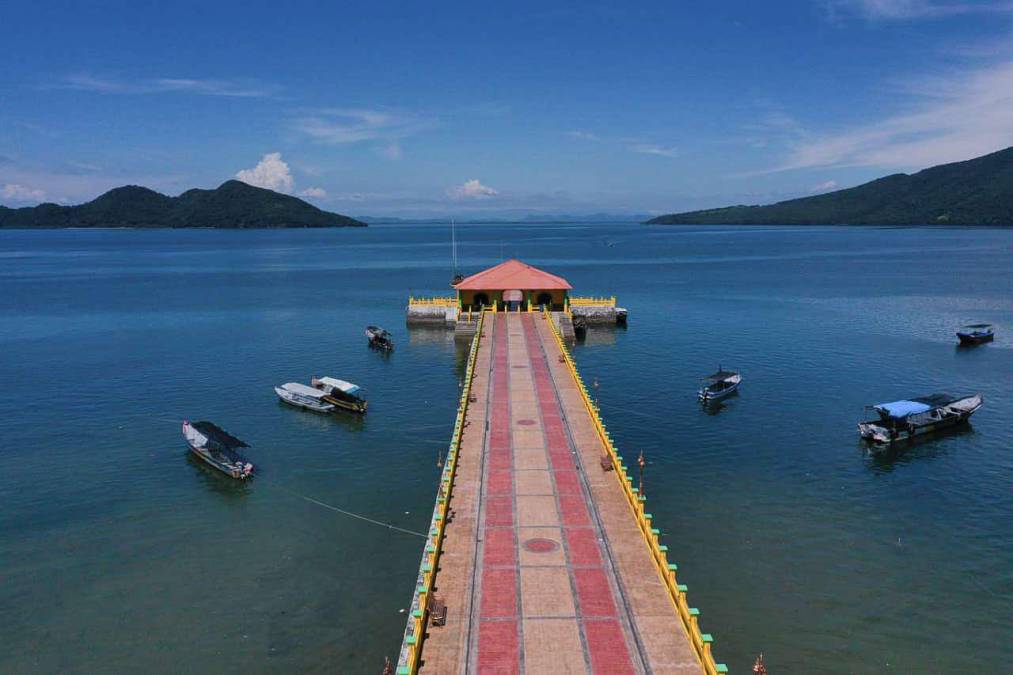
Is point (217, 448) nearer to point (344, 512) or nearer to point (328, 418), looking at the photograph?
point (328, 418)

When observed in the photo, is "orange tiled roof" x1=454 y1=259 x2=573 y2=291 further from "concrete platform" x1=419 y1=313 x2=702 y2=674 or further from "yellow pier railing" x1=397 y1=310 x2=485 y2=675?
"yellow pier railing" x1=397 y1=310 x2=485 y2=675

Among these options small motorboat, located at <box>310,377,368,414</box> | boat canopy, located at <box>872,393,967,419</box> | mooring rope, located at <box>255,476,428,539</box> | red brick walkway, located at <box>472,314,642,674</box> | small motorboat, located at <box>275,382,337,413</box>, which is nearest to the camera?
red brick walkway, located at <box>472,314,642,674</box>

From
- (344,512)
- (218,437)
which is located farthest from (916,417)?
(218,437)

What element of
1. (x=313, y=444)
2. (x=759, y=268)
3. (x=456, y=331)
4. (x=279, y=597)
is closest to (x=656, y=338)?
(x=456, y=331)

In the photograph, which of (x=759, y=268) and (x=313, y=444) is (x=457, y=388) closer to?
(x=313, y=444)

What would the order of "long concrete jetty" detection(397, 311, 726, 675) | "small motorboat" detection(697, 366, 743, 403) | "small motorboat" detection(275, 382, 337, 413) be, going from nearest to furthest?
"long concrete jetty" detection(397, 311, 726, 675)
"small motorboat" detection(275, 382, 337, 413)
"small motorboat" detection(697, 366, 743, 403)

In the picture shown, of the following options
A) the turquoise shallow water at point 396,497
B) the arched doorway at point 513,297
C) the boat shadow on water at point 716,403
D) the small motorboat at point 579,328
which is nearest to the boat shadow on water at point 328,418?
the turquoise shallow water at point 396,497

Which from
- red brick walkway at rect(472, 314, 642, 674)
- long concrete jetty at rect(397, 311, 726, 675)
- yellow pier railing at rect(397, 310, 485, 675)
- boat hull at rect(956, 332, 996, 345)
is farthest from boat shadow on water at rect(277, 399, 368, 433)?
boat hull at rect(956, 332, 996, 345)
